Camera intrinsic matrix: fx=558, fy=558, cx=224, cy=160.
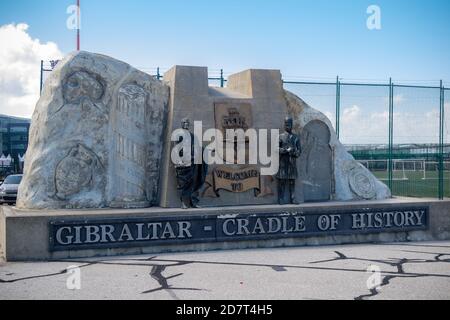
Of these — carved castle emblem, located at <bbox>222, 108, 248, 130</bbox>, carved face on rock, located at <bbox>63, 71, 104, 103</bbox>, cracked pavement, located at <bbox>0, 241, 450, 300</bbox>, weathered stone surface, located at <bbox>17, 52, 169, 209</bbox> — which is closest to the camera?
cracked pavement, located at <bbox>0, 241, 450, 300</bbox>

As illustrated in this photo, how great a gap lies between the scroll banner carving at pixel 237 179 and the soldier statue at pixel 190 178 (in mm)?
437

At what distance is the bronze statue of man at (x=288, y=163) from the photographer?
9945 millimetres

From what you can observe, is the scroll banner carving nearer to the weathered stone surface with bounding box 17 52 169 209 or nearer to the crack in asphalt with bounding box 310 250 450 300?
the weathered stone surface with bounding box 17 52 169 209

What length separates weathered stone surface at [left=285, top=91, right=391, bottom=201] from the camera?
11.0 m

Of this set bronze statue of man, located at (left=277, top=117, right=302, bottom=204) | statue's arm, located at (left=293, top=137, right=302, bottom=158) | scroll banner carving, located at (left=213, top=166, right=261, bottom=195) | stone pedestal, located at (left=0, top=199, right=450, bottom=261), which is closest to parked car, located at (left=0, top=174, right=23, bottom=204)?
stone pedestal, located at (left=0, top=199, right=450, bottom=261)

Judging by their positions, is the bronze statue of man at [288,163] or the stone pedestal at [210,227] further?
the bronze statue of man at [288,163]

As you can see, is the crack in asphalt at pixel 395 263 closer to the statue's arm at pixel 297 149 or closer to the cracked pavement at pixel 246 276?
the cracked pavement at pixel 246 276

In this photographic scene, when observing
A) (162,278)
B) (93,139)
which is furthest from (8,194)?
(162,278)

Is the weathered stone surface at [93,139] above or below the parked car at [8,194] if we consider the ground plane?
above

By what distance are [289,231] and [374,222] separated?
1698 millimetres

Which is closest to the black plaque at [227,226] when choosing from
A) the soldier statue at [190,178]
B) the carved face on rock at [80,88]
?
the soldier statue at [190,178]

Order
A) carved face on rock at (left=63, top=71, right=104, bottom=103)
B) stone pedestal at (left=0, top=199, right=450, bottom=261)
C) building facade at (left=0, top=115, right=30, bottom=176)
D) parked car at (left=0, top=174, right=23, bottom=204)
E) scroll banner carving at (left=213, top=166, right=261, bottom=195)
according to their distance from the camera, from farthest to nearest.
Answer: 1. building facade at (left=0, top=115, right=30, bottom=176)
2. parked car at (left=0, top=174, right=23, bottom=204)
3. scroll banner carving at (left=213, top=166, right=261, bottom=195)
4. carved face on rock at (left=63, top=71, right=104, bottom=103)
5. stone pedestal at (left=0, top=199, right=450, bottom=261)

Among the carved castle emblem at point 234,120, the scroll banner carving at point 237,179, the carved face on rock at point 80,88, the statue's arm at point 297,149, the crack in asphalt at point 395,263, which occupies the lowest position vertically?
the crack in asphalt at point 395,263

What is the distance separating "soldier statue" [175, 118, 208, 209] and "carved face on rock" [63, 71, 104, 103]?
1557 millimetres
